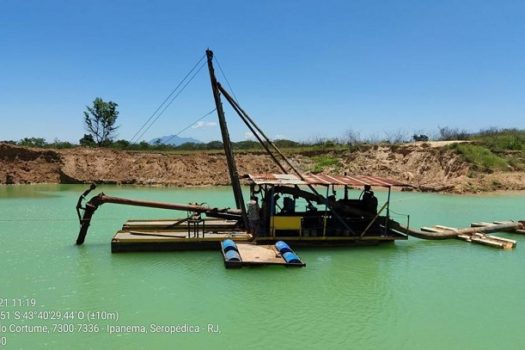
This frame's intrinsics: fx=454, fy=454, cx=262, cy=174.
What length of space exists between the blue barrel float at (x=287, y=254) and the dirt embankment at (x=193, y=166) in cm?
2815

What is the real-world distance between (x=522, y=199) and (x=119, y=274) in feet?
104

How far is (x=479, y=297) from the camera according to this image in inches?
477

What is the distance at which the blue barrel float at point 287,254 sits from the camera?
14091 mm

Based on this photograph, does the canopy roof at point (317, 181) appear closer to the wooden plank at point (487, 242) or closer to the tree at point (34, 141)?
the wooden plank at point (487, 242)

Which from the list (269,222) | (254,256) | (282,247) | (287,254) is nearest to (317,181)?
(269,222)

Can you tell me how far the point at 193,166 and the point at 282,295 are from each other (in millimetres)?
39768

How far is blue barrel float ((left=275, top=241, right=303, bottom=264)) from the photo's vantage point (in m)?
14.1

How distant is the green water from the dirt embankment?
1043 inches

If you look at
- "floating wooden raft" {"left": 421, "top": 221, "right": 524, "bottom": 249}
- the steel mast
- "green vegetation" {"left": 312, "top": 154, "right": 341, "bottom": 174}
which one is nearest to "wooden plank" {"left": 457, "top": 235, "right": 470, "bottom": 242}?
"floating wooden raft" {"left": 421, "top": 221, "right": 524, "bottom": 249}

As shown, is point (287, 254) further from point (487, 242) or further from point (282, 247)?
point (487, 242)

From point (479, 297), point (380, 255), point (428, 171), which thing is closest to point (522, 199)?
point (428, 171)

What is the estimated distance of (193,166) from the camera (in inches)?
1987

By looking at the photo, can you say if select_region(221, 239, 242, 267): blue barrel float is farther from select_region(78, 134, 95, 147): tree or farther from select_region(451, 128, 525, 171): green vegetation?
select_region(78, 134, 95, 147): tree

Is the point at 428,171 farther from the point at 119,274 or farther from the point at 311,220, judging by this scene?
the point at 119,274
